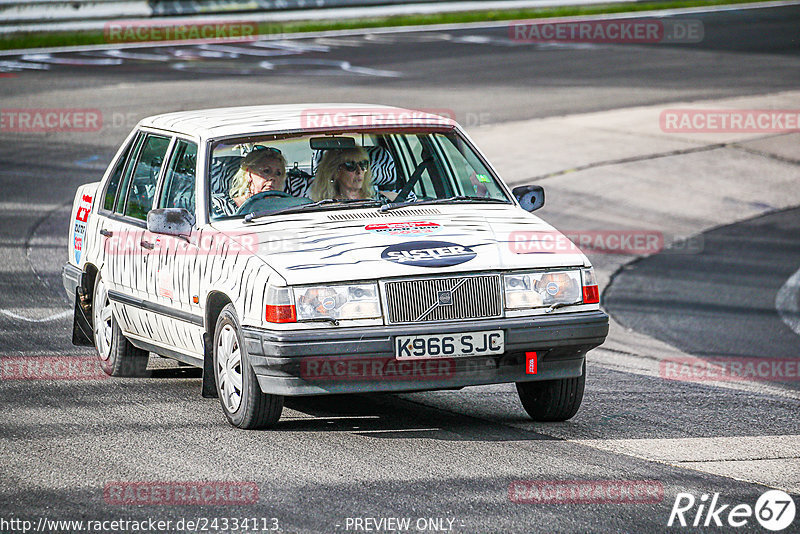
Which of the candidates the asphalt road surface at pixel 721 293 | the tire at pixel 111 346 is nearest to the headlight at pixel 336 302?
the tire at pixel 111 346

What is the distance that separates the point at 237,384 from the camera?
685cm

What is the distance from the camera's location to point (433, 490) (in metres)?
5.71

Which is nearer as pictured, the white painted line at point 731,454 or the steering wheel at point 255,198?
the white painted line at point 731,454

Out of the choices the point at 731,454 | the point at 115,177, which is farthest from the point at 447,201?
the point at 115,177

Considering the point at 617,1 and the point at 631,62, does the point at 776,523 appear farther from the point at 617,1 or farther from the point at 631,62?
the point at 617,1

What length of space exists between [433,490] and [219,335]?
1.82 metres

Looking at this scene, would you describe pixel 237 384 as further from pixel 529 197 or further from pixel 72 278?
pixel 72 278

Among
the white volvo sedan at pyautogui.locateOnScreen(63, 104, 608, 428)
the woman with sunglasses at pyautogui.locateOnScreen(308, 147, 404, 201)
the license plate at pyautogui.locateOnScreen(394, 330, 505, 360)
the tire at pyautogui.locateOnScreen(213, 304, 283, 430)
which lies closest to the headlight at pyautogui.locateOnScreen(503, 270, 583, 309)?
the white volvo sedan at pyautogui.locateOnScreen(63, 104, 608, 428)

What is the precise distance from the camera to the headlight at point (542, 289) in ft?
21.8

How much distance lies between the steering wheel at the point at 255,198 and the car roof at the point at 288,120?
362mm

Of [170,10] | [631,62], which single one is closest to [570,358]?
[631,62]

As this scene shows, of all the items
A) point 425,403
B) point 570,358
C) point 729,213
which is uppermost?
point 570,358

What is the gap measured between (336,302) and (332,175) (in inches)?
62.3

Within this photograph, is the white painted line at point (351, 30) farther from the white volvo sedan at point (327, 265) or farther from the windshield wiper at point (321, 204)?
the windshield wiper at point (321, 204)
